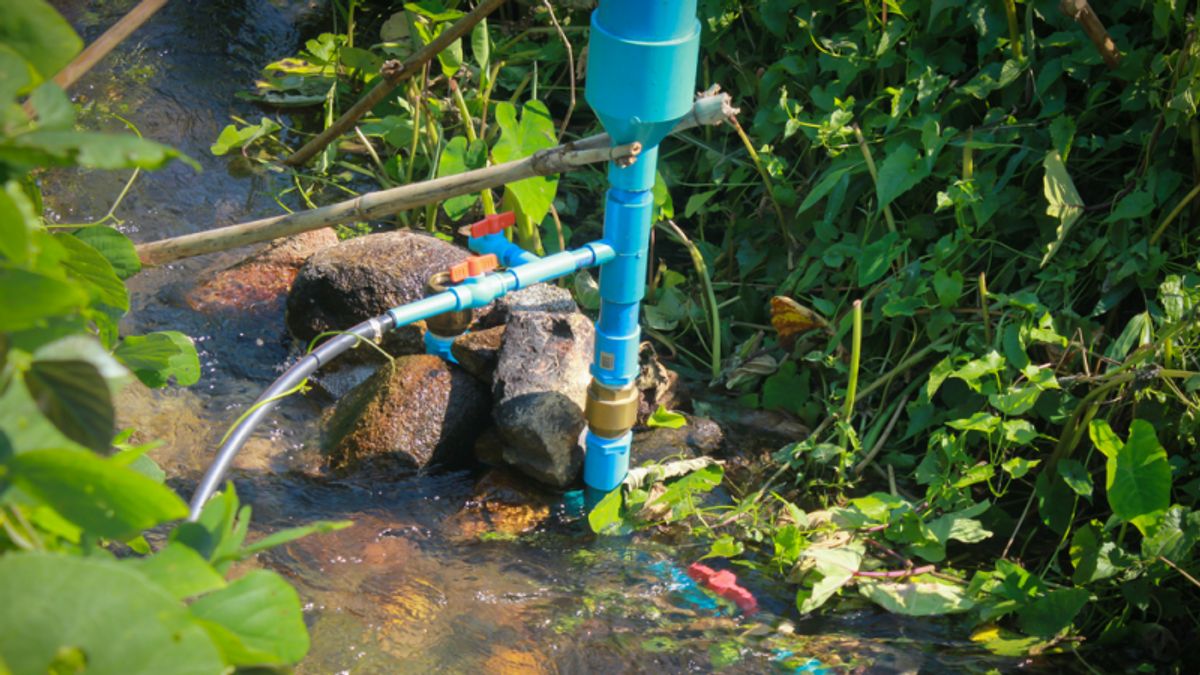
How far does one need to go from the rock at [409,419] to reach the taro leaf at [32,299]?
78.4 inches

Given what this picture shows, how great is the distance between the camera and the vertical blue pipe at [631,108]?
1.94 m

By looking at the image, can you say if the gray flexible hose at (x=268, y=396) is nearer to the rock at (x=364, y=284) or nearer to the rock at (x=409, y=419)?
the rock at (x=409, y=419)

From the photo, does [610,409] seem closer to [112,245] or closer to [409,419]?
[409,419]

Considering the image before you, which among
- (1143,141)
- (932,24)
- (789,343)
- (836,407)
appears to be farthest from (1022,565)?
(932,24)

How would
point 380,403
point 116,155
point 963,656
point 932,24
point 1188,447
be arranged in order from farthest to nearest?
1. point 932,24
2. point 380,403
3. point 1188,447
4. point 963,656
5. point 116,155

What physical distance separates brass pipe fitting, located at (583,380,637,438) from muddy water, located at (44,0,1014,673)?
23 centimetres

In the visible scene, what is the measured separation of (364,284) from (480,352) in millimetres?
442

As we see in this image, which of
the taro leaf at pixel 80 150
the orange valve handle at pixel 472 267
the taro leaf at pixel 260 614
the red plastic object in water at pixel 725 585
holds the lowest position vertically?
the red plastic object in water at pixel 725 585

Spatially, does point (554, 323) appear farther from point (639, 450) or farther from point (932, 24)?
point (932, 24)

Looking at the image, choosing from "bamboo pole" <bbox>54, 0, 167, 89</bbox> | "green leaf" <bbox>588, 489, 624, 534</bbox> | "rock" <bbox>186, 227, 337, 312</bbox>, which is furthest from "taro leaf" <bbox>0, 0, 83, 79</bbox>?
"rock" <bbox>186, 227, 337, 312</bbox>

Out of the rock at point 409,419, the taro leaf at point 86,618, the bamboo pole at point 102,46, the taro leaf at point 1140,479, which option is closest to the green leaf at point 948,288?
the taro leaf at point 1140,479

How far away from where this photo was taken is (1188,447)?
87.5 inches

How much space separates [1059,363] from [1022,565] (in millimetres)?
447

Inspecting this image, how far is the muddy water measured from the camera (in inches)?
76.5
